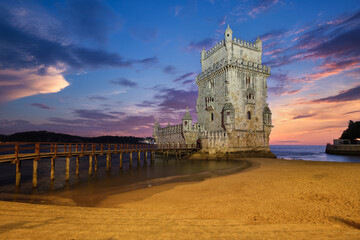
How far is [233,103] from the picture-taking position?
Result: 3331cm

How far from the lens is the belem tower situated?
3288cm

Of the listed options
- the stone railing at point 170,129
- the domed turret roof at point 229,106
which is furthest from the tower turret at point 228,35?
the stone railing at point 170,129

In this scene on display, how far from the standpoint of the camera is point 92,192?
13.3 metres

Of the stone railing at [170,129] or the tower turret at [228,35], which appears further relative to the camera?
the stone railing at [170,129]

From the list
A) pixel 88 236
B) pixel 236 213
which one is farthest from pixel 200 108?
pixel 88 236

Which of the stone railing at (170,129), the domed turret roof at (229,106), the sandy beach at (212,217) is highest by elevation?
the domed turret roof at (229,106)

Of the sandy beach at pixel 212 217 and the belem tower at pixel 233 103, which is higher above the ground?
the belem tower at pixel 233 103

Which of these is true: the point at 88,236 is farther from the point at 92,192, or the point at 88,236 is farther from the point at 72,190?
the point at 72,190

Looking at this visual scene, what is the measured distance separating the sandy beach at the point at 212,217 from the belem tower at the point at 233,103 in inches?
884

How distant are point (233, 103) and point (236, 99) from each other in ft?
3.27

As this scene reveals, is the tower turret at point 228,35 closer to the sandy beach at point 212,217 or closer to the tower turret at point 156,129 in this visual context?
the tower turret at point 156,129

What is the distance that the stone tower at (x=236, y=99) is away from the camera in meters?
32.8

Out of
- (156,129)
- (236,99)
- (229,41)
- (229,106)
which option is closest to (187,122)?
(229,106)

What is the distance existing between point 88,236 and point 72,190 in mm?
10356
